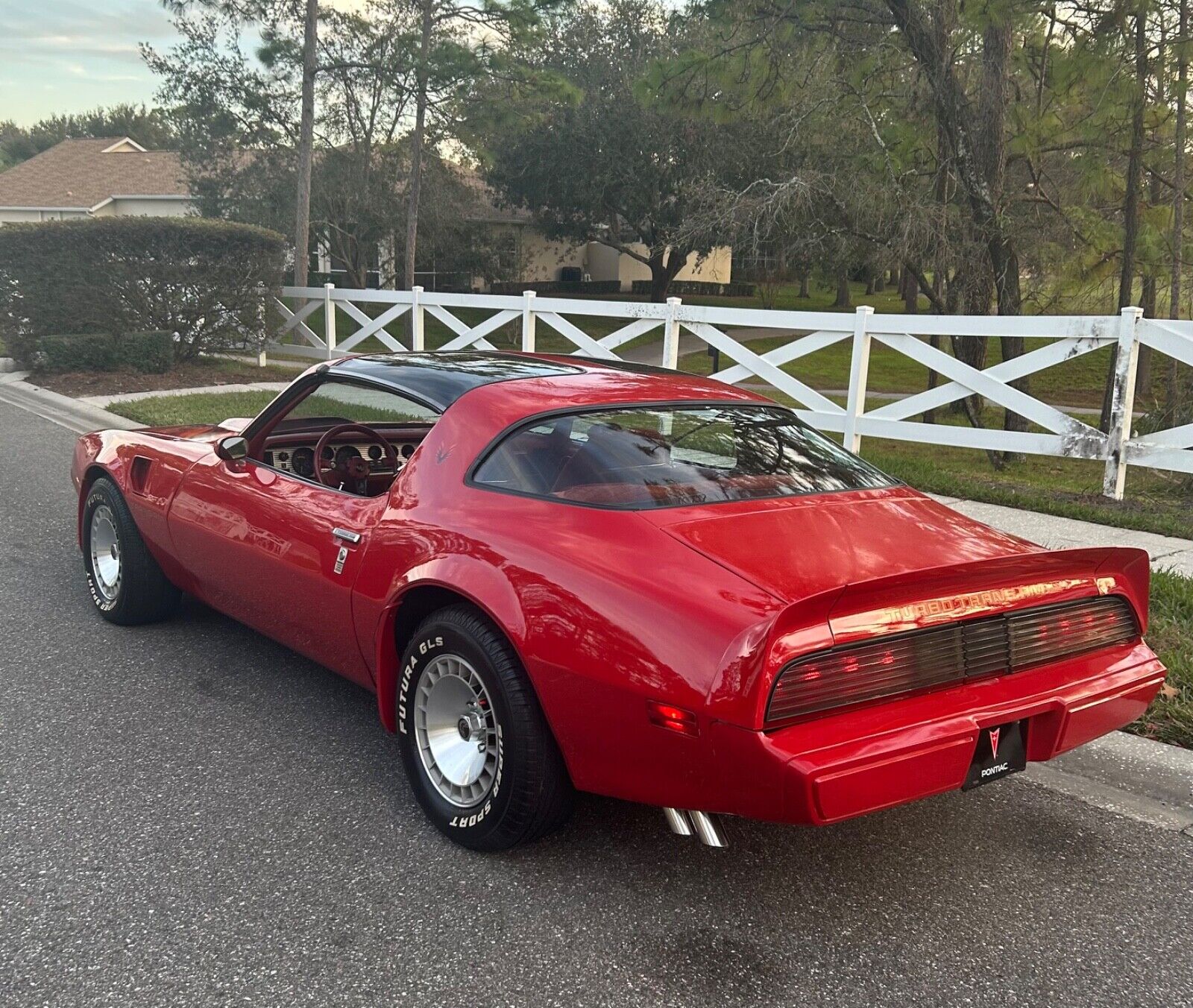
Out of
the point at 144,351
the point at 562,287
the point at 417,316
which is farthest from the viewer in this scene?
the point at 562,287

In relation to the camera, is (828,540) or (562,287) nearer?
(828,540)

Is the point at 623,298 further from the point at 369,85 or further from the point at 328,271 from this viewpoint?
the point at 369,85

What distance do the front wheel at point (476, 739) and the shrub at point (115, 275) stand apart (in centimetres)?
1439

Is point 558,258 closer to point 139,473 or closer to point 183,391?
point 183,391

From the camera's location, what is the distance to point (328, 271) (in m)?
38.0

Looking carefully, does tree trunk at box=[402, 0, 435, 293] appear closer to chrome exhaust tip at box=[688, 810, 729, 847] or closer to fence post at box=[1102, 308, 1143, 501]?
fence post at box=[1102, 308, 1143, 501]

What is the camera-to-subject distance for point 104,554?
17.9ft

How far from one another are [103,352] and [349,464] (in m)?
13.1

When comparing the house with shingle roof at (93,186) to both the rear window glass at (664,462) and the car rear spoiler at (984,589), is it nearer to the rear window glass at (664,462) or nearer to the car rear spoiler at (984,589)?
the rear window glass at (664,462)

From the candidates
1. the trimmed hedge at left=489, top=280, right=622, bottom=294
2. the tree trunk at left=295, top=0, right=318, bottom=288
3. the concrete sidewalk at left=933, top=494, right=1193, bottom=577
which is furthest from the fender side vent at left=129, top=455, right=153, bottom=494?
the trimmed hedge at left=489, top=280, right=622, bottom=294

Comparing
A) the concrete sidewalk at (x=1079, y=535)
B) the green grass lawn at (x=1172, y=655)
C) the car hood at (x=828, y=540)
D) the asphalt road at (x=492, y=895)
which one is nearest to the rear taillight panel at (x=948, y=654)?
the car hood at (x=828, y=540)

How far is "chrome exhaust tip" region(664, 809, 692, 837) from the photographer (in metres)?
2.78

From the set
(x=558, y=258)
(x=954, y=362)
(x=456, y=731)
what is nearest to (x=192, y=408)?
(x=954, y=362)

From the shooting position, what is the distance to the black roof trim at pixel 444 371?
387cm
